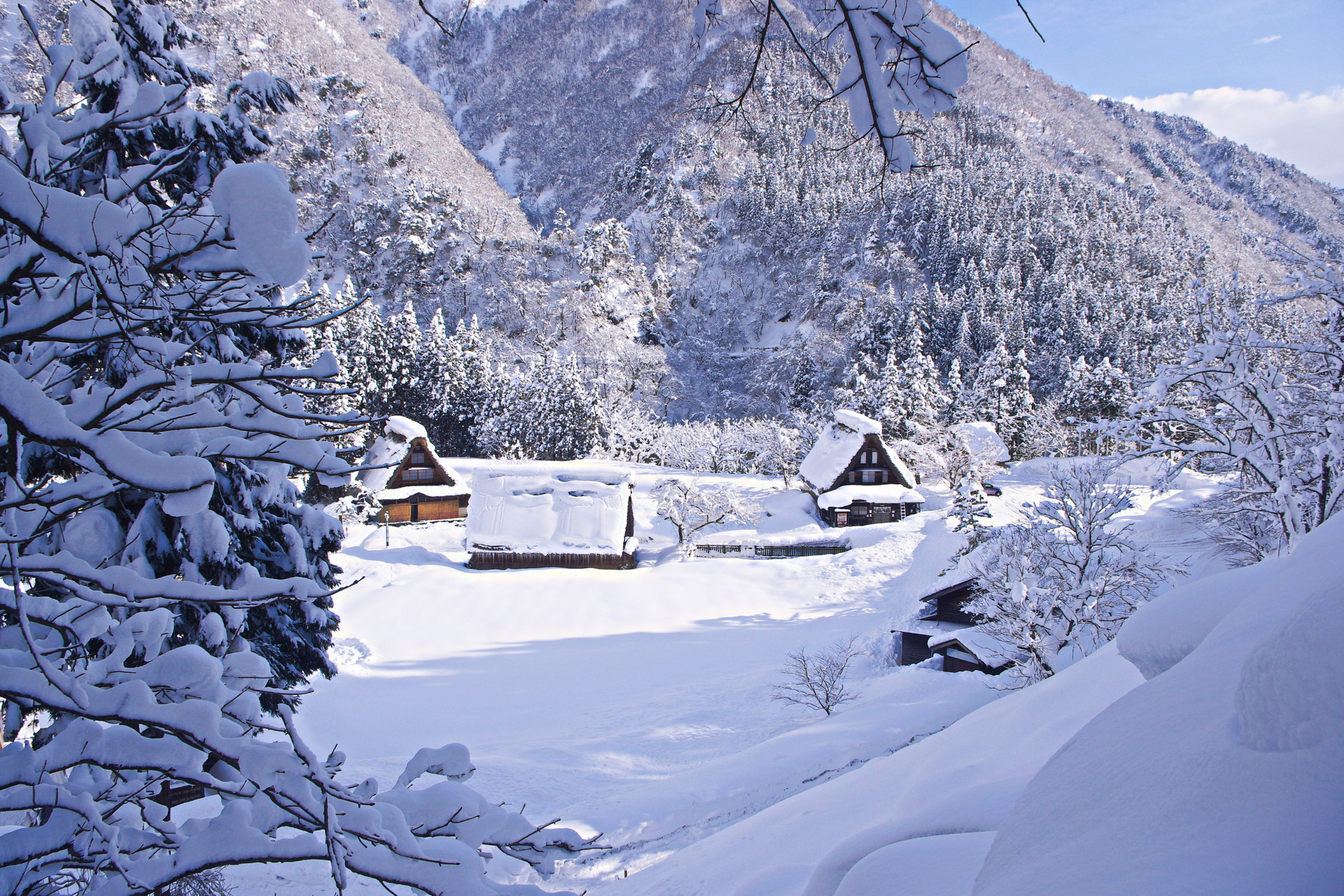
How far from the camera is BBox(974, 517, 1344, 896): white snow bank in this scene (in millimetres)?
1248

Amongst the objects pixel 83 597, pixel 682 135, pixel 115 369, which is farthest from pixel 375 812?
pixel 682 135

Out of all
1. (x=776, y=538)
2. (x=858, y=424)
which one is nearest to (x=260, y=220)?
(x=776, y=538)

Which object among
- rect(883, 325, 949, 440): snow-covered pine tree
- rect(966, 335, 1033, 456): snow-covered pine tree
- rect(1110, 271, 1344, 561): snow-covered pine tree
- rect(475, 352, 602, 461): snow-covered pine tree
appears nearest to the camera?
rect(1110, 271, 1344, 561): snow-covered pine tree

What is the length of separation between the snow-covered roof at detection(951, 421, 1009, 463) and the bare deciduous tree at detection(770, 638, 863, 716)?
2961 cm

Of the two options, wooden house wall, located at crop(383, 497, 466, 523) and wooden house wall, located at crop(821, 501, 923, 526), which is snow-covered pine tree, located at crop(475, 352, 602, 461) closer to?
wooden house wall, located at crop(383, 497, 466, 523)

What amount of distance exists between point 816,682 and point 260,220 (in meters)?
16.7

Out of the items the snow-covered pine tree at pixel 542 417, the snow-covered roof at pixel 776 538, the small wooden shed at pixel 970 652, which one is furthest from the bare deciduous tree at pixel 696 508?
the snow-covered pine tree at pixel 542 417

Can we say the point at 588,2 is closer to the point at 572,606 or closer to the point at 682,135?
the point at 682,135

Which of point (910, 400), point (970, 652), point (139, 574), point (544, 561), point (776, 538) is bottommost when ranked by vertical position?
point (970, 652)

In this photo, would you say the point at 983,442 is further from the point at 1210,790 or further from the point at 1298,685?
the point at 1210,790

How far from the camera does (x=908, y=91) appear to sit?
2.27 metres

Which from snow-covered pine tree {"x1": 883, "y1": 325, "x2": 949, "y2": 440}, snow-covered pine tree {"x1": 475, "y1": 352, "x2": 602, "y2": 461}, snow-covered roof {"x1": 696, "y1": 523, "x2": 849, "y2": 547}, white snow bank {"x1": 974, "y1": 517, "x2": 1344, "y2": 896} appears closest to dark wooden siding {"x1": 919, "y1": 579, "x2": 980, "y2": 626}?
snow-covered roof {"x1": 696, "y1": 523, "x2": 849, "y2": 547}

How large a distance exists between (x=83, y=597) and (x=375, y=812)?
44.4 inches

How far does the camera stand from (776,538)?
3331 centimetres
